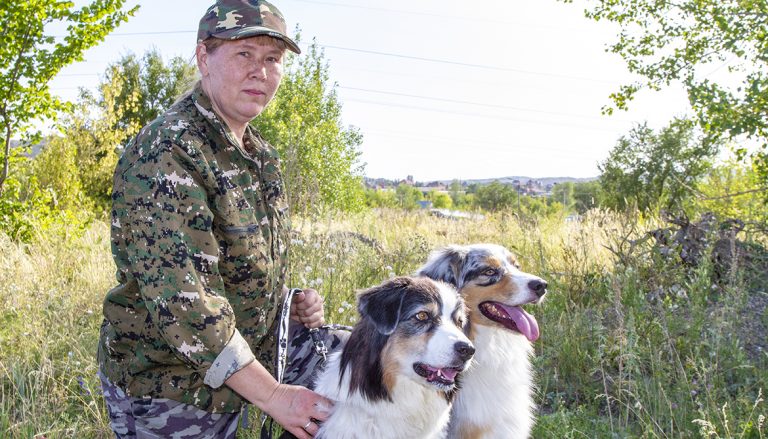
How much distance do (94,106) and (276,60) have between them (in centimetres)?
1243

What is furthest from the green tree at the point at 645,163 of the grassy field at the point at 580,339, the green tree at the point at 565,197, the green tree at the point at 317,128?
the grassy field at the point at 580,339

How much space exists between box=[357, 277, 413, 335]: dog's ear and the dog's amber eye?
0.29ft

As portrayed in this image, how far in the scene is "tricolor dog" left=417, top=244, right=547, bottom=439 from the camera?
361 centimetres

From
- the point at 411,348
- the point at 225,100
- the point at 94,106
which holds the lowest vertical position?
the point at 411,348

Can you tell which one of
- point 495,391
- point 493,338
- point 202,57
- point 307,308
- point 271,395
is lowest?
point 495,391

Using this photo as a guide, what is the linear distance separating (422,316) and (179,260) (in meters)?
1.16

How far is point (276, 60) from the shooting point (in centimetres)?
315

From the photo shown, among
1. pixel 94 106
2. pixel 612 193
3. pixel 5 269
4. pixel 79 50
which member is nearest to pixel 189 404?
pixel 5 269

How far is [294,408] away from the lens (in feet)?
8.43

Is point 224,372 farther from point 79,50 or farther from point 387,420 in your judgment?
point 79,50

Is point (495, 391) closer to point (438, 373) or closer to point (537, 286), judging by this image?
point (537, 286)

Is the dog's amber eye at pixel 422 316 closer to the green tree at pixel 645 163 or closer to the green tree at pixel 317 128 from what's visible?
the green tree at pixel 317 128

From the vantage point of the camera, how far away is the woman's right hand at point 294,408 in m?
2.54

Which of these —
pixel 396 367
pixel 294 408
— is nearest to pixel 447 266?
pixel 396 367
